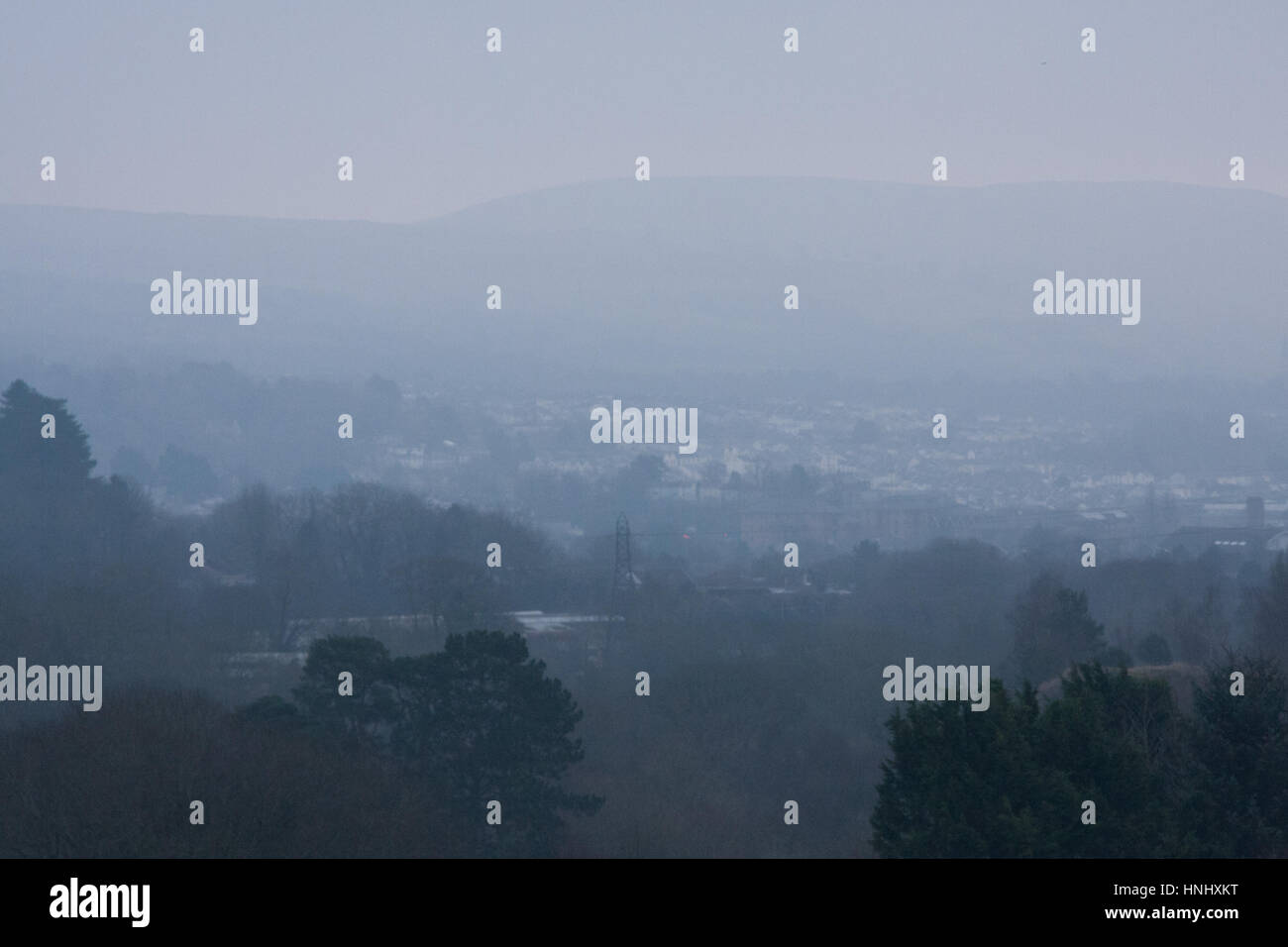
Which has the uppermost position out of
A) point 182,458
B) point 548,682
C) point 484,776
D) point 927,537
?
point 182,458

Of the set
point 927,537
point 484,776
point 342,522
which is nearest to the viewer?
point 484,776

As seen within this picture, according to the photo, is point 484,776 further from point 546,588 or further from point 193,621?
point 546,588
